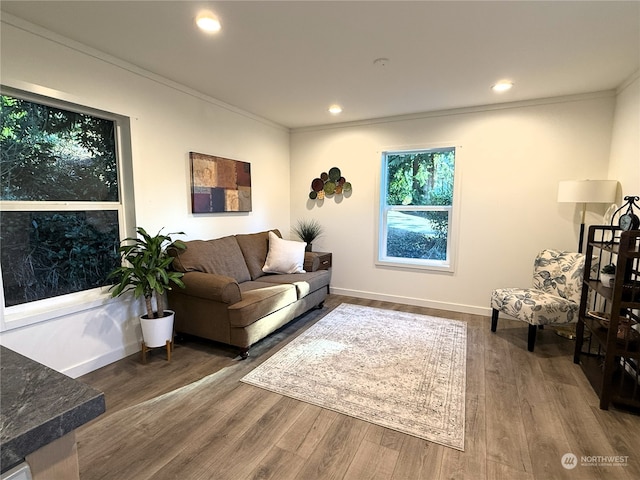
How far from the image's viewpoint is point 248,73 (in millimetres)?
2756

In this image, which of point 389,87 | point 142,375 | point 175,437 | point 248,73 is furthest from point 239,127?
point 175,437

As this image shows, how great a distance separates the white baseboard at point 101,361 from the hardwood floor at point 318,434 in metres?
0.06

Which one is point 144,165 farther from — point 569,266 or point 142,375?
point 569,266

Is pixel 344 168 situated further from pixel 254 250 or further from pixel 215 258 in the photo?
pixel 215 258

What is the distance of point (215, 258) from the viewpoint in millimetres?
3152

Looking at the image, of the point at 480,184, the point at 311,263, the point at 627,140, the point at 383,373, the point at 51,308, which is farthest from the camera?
the point at 311,263

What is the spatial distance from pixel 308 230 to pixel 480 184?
2294 mm

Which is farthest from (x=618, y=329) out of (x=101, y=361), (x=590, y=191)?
(x=101, y=361)

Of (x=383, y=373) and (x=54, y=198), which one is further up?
(x=54, y=198)

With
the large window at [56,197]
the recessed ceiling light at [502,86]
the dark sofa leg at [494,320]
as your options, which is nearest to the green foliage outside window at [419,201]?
the recessed ceiling light at [502,86]

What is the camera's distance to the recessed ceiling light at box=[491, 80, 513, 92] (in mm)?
A: 2916

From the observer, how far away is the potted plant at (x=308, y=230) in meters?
4.54

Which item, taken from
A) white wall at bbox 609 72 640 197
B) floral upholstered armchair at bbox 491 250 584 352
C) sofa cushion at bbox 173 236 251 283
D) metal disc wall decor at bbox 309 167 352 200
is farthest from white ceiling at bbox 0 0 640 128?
floral upholstered armchair at bbox 491 250 584 352

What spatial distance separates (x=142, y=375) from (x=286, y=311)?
1299 mm
